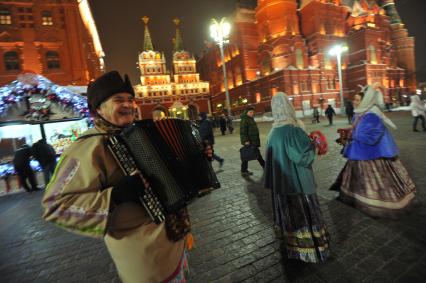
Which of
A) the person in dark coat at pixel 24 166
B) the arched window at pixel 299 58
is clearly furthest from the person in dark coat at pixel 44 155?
the arched window at pixel 299 58

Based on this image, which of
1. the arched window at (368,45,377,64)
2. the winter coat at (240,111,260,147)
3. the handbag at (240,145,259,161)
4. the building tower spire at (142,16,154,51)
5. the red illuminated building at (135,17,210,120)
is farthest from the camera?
the building tower spire at (142,16,154,51)

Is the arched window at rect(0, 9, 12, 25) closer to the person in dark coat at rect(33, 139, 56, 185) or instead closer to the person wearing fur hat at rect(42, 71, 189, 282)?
the person in dark coat at rect(33, 139, 56, 185)

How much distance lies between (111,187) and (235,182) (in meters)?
5.37

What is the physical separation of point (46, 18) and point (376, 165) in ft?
100

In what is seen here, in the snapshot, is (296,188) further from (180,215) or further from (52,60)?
(52,60)

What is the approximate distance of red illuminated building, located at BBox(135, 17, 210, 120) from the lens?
5994 centimetres

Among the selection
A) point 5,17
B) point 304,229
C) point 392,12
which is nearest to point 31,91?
point 304,229

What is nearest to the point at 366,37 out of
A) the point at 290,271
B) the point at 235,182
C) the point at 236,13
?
the point at 236,13

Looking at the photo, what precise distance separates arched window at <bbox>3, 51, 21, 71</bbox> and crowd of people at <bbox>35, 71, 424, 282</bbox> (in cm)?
2775

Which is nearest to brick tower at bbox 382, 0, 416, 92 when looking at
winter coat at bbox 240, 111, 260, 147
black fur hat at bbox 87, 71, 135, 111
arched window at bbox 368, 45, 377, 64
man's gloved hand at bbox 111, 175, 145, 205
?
arched window at bbox 368, 45, 377, 64

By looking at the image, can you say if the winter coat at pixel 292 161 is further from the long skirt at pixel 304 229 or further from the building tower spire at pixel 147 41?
the building tower spire at pixel 147 41

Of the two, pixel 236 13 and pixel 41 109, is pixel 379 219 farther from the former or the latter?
pixel 236 13

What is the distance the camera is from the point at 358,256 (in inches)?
112

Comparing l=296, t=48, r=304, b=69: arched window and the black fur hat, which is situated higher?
l=296, t=48, r=304, b=69: arched window
